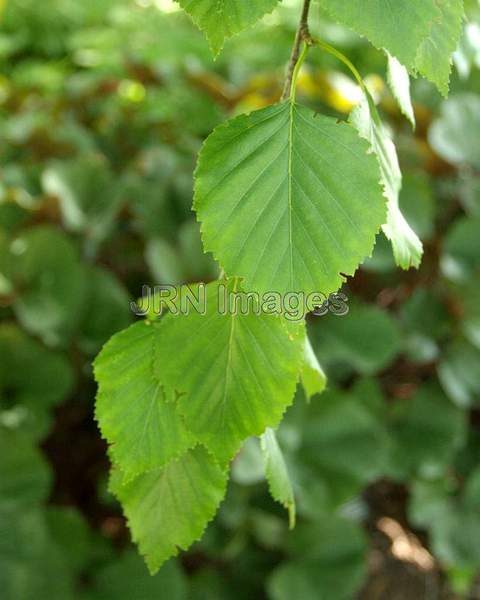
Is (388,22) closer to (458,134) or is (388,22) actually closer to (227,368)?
(227,368)

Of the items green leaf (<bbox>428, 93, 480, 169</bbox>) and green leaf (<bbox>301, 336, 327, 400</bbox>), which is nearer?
green leaf (<bbox>301, 336, 327, 400</bbox>)

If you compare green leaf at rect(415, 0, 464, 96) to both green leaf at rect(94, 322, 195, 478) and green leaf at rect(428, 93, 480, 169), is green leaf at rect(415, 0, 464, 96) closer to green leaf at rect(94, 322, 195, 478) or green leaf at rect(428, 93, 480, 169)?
green leaf at rect(94, 322, 195, 478)

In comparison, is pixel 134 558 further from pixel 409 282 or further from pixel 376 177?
pixel 376 177

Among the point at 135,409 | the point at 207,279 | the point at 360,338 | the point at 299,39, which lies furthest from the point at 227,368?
the point at 360,338

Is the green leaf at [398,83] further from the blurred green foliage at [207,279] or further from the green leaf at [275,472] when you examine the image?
the blurred green foliage at [207,279]

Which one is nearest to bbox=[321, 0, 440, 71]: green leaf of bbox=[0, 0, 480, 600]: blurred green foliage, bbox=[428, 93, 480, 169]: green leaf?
bbox=[0, 0, 480, 600]: blurred green foliage

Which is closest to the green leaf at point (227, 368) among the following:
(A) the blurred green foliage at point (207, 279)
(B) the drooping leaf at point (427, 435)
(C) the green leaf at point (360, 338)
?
(A) the blurred green foliage at point (207, 279)

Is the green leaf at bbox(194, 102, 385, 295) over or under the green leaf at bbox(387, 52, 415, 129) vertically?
under
